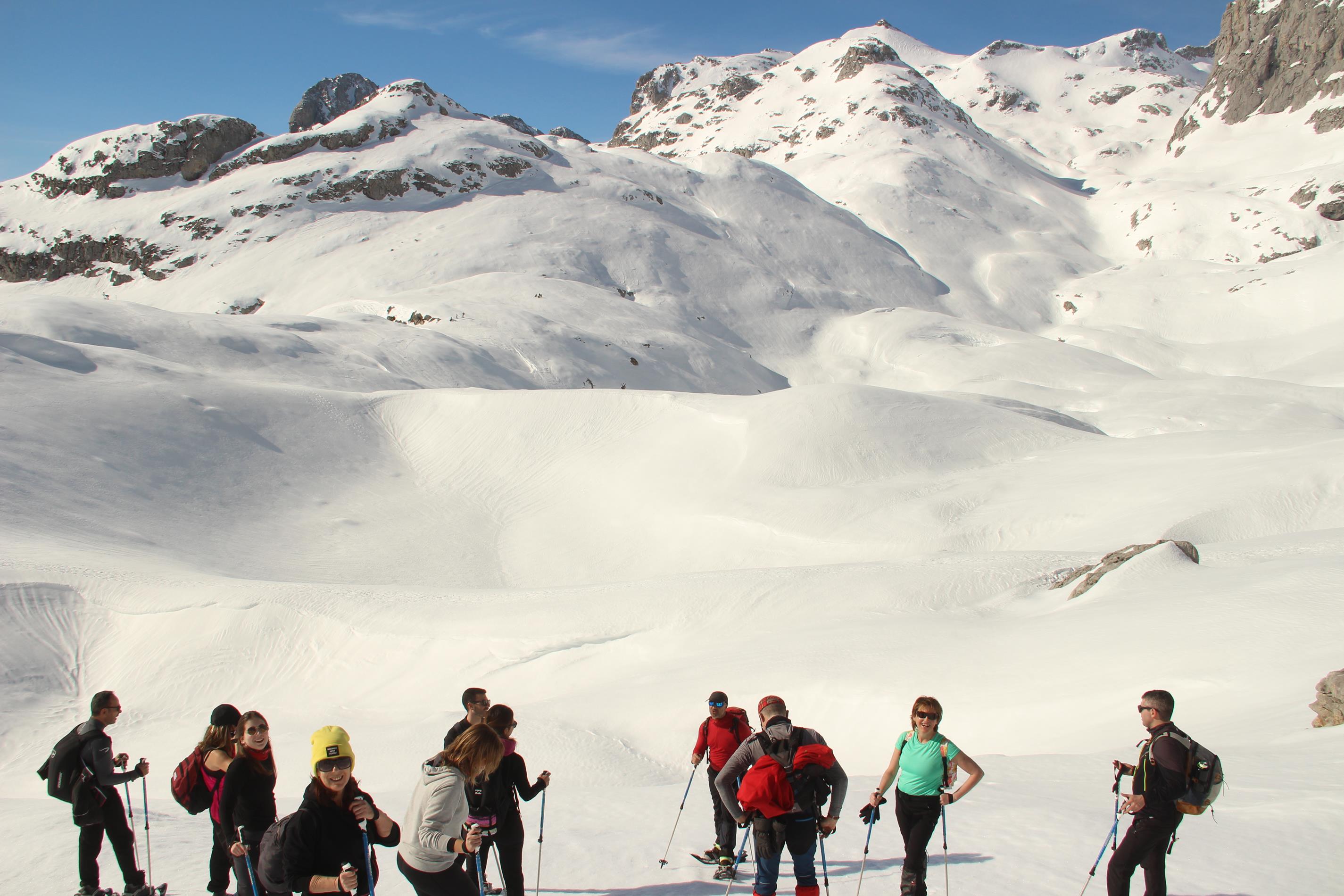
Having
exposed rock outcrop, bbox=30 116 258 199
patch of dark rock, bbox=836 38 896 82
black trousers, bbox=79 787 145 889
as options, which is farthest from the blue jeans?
patch of dark rock, bbox=836 38 896 82

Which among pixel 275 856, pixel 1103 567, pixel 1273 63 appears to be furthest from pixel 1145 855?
pixel 1273 63

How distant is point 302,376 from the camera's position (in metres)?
34.4

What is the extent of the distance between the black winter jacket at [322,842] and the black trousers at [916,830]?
257 cm

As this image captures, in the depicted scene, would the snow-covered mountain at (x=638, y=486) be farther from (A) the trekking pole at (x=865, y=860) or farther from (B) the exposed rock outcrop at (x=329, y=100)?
(B) the exposed rock outcrop at (x=329, y=100)

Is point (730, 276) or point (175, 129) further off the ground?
point (175, 129)

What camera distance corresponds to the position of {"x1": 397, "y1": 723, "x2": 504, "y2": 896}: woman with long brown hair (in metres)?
3.82

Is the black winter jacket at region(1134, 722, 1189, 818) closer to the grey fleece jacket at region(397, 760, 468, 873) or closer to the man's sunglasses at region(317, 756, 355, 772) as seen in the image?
the grey fleece jacket at region(397, 760, 468, 873)

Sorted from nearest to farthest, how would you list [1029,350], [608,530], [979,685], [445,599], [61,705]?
[979,685], [61,705], [445,599], [608,530], [1029,350]

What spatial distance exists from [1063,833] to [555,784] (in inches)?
194

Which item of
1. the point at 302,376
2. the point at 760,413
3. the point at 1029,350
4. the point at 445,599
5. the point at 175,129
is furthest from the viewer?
the point at 175,129

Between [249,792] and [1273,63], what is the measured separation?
123 meters

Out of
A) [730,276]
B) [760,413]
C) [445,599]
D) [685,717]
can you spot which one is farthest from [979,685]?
[730,276]

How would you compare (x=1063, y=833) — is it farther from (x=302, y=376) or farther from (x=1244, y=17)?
(x=1244, y=17)

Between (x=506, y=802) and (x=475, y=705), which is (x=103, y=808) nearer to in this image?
(x=475, y=705)
